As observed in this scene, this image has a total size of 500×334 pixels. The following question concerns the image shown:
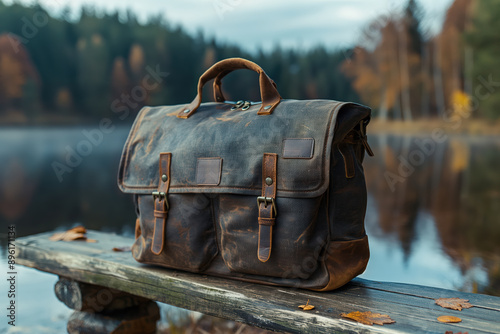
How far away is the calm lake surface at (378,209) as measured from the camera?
3754mm

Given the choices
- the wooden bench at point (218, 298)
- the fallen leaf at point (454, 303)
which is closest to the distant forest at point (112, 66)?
the wooden bench at point (218, 298)

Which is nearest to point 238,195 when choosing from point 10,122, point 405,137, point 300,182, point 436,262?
point 300,182

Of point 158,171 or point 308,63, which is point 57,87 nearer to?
point 308,63

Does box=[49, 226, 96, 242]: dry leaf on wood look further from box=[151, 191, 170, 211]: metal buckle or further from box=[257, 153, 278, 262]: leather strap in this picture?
box=[257, 153, 278, 262]: leather strap

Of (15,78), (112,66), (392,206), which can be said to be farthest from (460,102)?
(15,78)

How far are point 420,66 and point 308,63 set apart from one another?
9.40 metres

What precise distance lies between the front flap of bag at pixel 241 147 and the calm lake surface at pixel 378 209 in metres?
1.83

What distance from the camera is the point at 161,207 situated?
5.12 ft

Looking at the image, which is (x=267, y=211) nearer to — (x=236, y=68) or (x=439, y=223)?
(x=236, y=68)

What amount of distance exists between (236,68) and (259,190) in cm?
50

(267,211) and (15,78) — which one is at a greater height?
(15,78)

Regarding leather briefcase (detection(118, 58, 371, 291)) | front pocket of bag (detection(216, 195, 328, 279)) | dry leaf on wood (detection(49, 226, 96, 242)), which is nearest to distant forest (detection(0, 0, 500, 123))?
dry leaf on wood (detection(49, 226, 96, 242))

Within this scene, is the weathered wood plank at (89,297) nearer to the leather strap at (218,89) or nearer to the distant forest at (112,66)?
the leather strap at (218,89)

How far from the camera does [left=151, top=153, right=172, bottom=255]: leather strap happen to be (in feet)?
5.11
